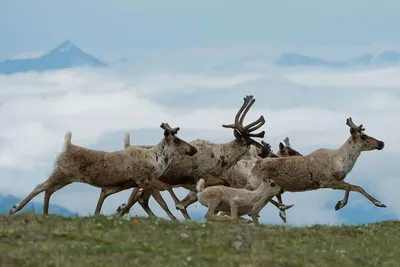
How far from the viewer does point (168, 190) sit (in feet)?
68.7

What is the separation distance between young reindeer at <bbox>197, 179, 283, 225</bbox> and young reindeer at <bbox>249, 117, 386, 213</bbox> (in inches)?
79.7

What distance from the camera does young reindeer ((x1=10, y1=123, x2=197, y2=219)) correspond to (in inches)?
741

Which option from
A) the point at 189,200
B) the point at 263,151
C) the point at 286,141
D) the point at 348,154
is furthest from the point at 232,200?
the point at 286,141

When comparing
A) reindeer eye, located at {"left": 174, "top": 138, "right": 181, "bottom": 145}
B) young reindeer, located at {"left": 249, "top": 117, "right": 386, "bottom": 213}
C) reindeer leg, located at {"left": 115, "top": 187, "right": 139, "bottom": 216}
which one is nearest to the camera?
reindeer leg, located at {"left": 115, "top": 187, "right": 139, "bottom": 216}

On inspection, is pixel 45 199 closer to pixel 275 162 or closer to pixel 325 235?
pixel 275 162

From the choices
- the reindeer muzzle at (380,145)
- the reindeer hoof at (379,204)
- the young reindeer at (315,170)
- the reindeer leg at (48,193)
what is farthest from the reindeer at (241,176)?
the reindeer muzzle at (380,145)

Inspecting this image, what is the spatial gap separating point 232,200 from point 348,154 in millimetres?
4696

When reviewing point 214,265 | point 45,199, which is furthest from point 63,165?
point 214,265

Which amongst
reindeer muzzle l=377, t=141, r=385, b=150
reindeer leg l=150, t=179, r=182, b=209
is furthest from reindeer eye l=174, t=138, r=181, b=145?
reindeer muzzle l=377, t=141, r=385, b=150

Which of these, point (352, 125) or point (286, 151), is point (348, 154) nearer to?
point (352, 125)

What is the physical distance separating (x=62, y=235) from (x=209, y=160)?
9.63 m

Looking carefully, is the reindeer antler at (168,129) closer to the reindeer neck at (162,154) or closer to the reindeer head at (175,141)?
the reindeer head at (175,141)

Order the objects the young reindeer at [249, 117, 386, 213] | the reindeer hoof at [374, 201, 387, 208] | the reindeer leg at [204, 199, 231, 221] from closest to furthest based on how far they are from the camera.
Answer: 1. the reindeer leg at [204, 199, 231, 221]
2. the reindeer hoof at [374, 201, 387, 208]
3. the young reindeer at [249, 117, 386, 213]

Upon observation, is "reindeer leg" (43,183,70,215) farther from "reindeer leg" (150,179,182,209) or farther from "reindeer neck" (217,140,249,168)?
"reindeer neck" (217,140,249,168)
